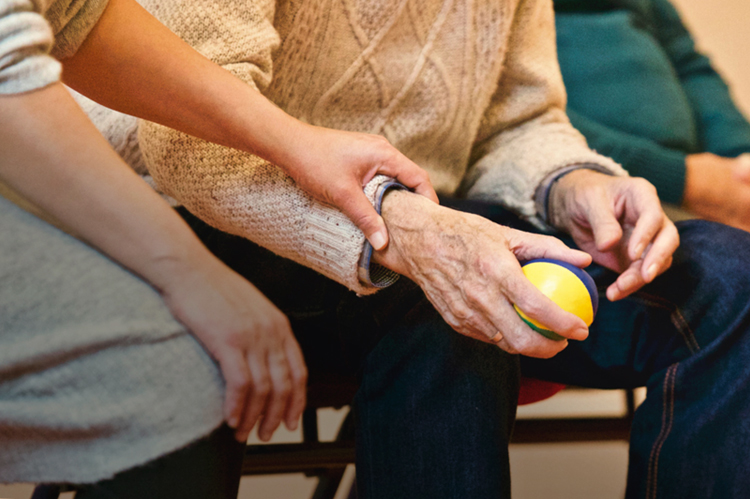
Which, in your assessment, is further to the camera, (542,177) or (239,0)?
(542,177)

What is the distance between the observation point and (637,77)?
3.77 ft

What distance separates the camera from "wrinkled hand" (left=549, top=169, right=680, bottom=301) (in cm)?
51

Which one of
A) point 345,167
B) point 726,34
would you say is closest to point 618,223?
point 345,167

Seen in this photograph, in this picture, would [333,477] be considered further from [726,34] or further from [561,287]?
[726,34]

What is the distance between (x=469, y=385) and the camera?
48 cm

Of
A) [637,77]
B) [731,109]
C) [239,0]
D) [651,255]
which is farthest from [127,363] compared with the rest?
[731,109]

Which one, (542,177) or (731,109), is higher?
(542,177)

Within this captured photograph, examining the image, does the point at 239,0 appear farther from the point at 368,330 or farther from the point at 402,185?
the point at 368,330

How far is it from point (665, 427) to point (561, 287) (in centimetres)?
28

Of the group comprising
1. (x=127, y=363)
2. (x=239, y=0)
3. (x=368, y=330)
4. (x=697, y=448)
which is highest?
(x=239, y=0)

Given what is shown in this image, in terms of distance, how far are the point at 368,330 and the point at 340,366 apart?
0.05 meters

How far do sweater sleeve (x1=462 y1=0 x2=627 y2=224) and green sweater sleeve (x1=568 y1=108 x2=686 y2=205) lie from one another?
0.40 metres

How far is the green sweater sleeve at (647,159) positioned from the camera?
1.05 m

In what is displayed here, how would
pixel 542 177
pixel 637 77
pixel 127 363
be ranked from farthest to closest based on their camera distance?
pixel 637 77, pixel 542 177, pixel 127 363
